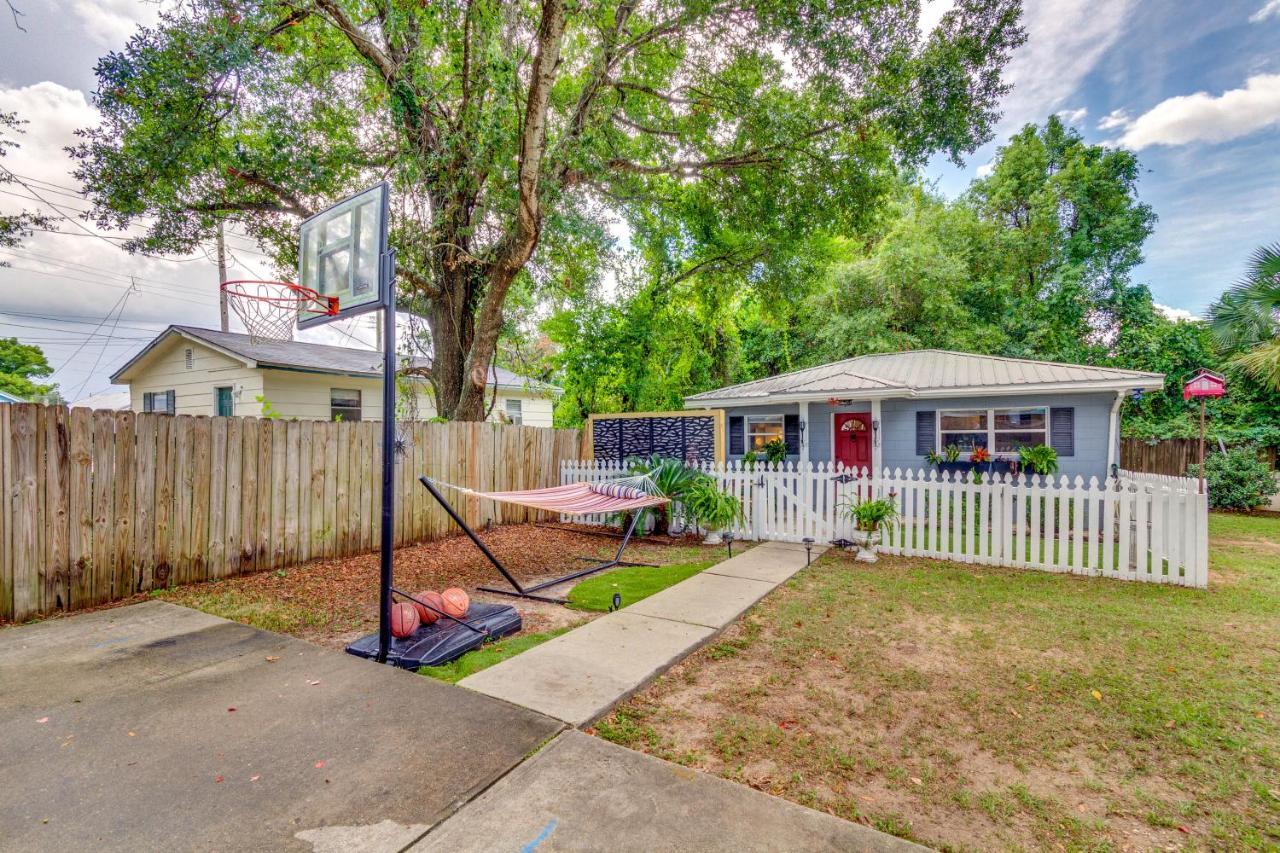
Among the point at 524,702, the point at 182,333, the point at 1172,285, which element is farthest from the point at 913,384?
the point at 182,333

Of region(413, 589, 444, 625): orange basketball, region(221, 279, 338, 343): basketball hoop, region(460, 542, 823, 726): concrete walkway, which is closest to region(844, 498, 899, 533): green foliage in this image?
region(460, 542, 823, 726): concrete walkway

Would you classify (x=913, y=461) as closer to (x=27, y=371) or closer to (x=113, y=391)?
(x=113, y=391)

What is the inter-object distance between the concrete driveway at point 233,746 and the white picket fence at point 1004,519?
5.18 m

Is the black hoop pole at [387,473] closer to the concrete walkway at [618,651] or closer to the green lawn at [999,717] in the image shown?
the concrete walkway at [618,651]

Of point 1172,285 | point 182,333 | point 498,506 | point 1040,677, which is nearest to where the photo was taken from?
point 1040,677

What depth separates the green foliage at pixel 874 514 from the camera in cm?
617

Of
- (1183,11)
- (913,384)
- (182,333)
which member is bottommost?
(913,384)

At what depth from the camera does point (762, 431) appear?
39.3 ft

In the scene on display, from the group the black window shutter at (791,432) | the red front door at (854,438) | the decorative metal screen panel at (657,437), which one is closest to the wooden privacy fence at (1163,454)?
the red front door at (854,438)

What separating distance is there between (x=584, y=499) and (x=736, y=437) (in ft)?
24.2

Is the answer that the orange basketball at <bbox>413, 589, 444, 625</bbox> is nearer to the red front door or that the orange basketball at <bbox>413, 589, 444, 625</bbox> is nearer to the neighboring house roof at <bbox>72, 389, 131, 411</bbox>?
the red front door

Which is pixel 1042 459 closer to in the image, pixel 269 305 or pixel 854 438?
pixel 854 438

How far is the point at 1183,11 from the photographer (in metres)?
9.84

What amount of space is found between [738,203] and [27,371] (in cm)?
3549
